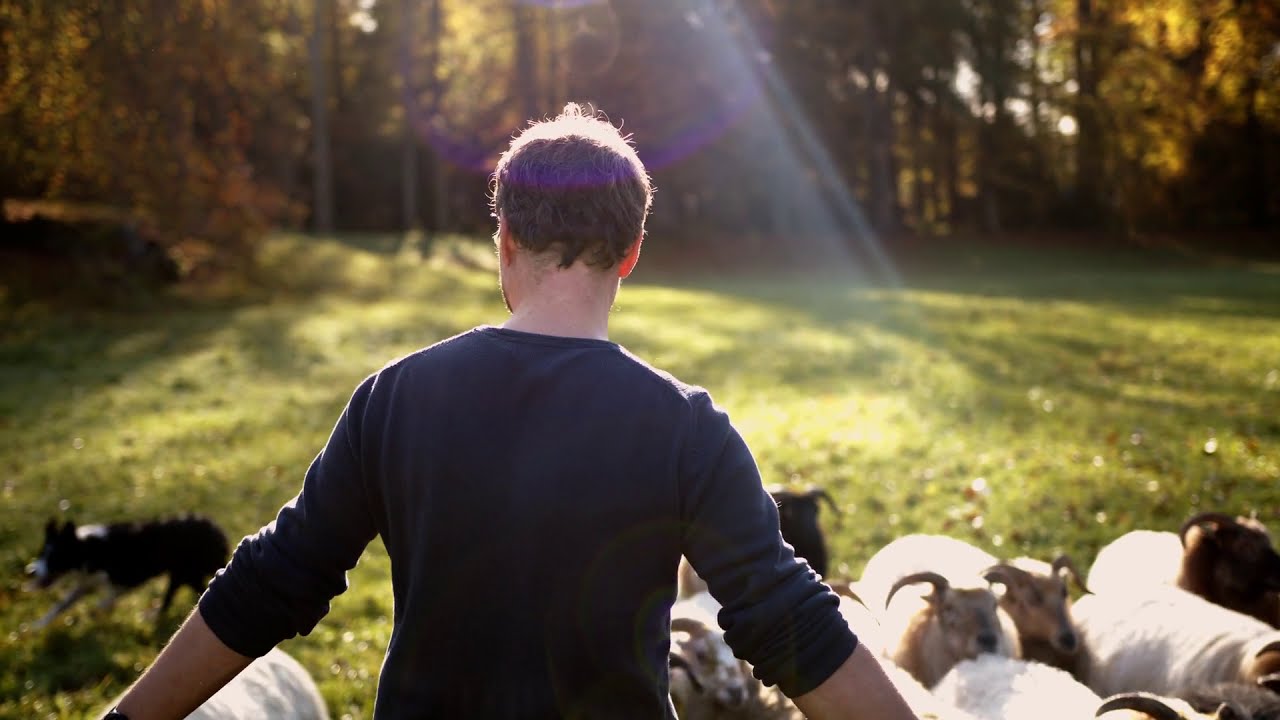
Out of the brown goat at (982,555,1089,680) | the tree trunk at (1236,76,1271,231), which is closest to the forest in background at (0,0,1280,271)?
the tree trunk at (1236,76,1271,231)

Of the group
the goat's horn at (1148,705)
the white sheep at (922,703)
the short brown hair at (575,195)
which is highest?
the short brown hair at (575,195)

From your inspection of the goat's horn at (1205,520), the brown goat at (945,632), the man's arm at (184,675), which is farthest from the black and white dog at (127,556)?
the goat's horn at (1205,520)

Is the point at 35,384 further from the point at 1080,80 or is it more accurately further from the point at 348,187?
the point at 1080,80

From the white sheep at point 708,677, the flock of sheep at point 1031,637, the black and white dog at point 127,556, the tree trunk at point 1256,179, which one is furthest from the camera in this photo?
the tree trunk at point 1256,179

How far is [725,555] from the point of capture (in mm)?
2174

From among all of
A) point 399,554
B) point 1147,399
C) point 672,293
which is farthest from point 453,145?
point 399,554

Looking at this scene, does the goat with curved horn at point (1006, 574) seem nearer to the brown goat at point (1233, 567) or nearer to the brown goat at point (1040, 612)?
the brown goat at point (1040, 612)

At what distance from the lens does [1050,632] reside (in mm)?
6039

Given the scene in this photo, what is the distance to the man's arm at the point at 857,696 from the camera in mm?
2115

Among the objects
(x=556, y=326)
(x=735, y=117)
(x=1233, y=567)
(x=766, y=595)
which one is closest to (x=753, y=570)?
(x=766, y=595)

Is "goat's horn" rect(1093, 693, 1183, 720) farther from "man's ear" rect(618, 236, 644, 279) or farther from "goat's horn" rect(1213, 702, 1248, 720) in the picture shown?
"man's ear" rect(618, 236, 644, 279)

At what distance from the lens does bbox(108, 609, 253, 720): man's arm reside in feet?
7.70

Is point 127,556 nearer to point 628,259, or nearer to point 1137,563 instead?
point 628,259

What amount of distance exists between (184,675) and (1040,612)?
199 inches
